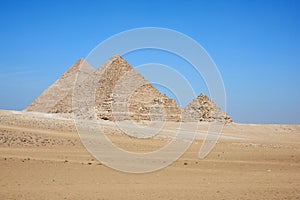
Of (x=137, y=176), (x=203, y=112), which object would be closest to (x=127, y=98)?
(x=203, y=112)

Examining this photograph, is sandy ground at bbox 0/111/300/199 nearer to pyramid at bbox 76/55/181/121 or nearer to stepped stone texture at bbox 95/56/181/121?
pyramid at bbox 76/55/181/121

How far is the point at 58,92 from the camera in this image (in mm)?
66375

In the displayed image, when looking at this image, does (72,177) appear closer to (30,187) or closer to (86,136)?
(30,187)

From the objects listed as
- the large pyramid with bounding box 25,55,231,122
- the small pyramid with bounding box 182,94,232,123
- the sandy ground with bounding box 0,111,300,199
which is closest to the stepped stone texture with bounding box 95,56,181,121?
the large pyramid with bounding box 25,55,231,122

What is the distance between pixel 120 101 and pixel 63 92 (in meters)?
20.7

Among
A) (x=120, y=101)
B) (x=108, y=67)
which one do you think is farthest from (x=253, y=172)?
(x=108, y=67)

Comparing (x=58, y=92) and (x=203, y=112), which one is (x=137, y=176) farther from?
(x=58, y=92)

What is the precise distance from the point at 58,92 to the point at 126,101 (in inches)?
869

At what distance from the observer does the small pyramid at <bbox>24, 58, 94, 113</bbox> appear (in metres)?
61.6

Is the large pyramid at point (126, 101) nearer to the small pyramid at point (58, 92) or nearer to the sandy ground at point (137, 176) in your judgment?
the small pyramid at point (58, 92)

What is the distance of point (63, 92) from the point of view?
65188 mm

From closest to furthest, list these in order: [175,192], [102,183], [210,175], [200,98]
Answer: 1. [175,192]
2. [102,183]
3. [210,175]
4. [200,98]

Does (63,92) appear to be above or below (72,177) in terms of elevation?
above

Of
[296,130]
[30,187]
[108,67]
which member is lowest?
[30,187]
